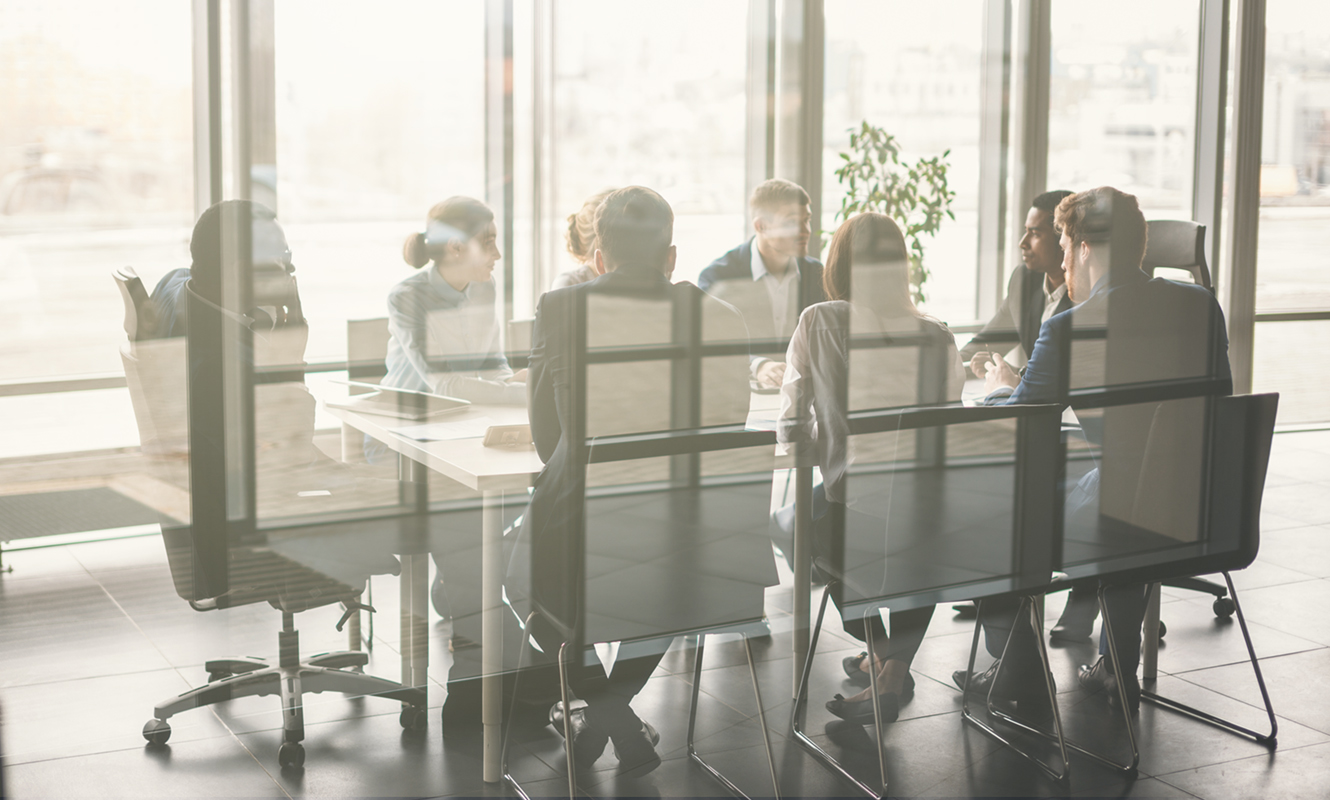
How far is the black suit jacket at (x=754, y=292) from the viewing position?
8.86 ft

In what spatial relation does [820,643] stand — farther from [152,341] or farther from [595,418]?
[152,341]

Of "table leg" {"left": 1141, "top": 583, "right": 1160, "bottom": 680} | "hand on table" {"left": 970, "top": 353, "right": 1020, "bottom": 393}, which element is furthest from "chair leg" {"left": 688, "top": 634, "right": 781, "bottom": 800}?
"table leg" {"left": 1141, "top": 583, "right": 1160, "bottom": 680}

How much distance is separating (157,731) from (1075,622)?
8.71ft

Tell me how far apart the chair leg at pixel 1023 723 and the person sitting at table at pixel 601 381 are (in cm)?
93

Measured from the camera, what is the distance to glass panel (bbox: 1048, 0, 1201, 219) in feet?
10.0

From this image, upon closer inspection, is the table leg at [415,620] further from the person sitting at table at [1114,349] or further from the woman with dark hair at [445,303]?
the person sitting at table at [1114,349]

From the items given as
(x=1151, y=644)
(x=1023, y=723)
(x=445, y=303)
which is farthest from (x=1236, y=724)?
(x=445, y=303)

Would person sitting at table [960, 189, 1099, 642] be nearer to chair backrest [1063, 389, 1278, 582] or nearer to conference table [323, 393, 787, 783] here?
chair backrest [1063, 389, 1278, 582]

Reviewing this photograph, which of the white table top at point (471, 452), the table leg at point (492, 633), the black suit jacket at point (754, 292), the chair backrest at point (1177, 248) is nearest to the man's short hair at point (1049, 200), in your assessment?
the chair backrest at point (1177, 248)

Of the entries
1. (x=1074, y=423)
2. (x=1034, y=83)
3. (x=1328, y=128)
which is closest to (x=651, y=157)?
(x=1034, y=83)

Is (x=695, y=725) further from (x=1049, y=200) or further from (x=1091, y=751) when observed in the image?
(x=1049, y=200)

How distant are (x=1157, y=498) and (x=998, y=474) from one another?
1.53 ft

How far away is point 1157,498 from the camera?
307cm

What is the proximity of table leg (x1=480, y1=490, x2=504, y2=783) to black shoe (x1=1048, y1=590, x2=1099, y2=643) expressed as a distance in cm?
186
